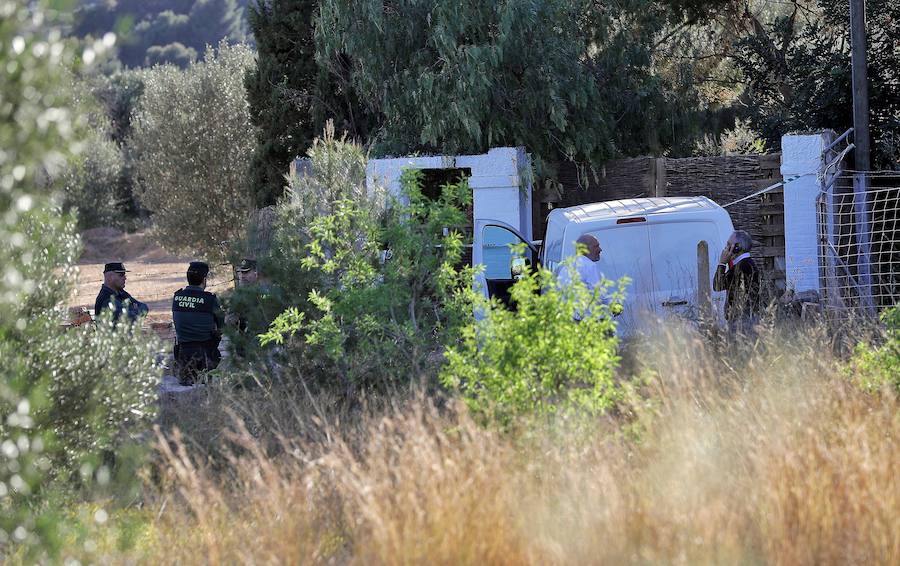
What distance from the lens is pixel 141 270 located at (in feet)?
129

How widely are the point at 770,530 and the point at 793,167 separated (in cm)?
843

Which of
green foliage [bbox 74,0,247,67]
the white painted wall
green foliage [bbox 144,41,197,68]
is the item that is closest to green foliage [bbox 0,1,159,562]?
the white painted wall

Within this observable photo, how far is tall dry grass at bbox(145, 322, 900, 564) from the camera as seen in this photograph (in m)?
4.33

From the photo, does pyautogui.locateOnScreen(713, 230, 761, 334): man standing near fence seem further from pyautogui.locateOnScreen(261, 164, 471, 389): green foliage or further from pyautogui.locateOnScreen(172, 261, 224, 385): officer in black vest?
pyautogui.locateOnScreen(172, 261, 224, 385): officer in black vest

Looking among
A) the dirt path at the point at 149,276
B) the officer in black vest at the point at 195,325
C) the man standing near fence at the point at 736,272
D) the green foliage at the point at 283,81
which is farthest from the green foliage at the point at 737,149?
the officer in black vest at the point at 195,325

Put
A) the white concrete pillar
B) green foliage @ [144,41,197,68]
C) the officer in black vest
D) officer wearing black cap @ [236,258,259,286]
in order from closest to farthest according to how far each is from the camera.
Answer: officer wearing black cap @ [236,258,259,286]
the officer in black vest
the white concrete pillar
green foliage @ [144,41,197,68]

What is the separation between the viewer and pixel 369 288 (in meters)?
7.95

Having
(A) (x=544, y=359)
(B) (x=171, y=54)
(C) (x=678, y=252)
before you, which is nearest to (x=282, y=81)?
(C) (x=678, y=252)

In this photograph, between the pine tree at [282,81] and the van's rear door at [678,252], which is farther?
the pine tree at [282,81]

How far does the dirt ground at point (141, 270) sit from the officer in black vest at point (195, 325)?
11.8 metres

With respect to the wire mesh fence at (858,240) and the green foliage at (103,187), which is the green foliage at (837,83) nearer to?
the wire mesh fence at (858,240)

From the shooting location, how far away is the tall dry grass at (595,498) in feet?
14.2

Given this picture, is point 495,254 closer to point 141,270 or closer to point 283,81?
point 283,81

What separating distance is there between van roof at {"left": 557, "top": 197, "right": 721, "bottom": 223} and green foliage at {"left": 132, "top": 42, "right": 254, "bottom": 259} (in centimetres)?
1613
